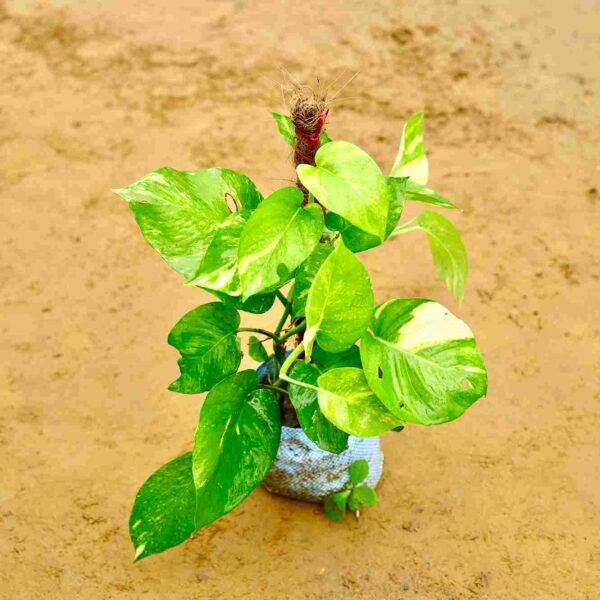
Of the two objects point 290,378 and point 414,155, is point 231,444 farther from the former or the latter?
point 414,155

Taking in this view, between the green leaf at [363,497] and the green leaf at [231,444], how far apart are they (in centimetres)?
40

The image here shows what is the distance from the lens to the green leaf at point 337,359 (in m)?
1.35

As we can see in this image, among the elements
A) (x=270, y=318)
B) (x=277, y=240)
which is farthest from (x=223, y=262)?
(x=270, y=318)

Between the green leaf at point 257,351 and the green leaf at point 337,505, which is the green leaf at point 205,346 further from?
the green leaf at point 337,505

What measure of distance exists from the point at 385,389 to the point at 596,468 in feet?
2.92

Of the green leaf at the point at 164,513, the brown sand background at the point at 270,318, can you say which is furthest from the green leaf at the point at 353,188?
the brown sand background at the point at 270,318

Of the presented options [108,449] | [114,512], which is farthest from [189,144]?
[114,512]

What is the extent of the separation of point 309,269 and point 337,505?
2.15ft

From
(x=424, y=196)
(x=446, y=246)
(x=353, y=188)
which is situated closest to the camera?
(x=353, y=188)

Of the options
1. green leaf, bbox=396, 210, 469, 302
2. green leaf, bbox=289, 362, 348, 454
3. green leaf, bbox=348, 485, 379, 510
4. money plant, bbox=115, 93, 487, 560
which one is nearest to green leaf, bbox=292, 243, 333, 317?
money plant, bbox=115, 93, 487, 560

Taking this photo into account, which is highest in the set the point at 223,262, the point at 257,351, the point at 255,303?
the point at 223,262

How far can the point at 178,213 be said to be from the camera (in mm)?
1269

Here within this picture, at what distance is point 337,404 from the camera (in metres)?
1.22

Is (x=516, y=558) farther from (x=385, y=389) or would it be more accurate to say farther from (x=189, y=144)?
(x=189, y=144)
